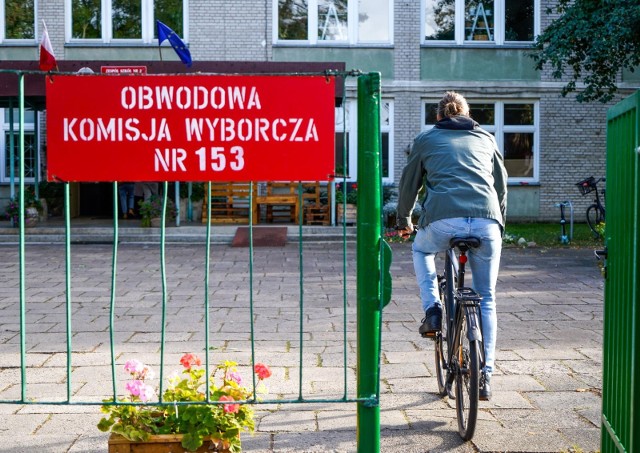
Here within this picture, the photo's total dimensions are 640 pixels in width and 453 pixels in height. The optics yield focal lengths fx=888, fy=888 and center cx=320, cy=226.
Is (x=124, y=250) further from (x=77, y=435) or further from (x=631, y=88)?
(x=631, y=88)

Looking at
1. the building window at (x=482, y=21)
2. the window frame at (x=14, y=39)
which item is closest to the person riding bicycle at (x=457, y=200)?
the building window at (x=482, y=21)

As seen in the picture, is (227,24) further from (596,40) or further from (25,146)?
(596,40)

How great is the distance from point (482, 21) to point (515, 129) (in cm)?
291

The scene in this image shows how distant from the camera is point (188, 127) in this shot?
12.0 ft

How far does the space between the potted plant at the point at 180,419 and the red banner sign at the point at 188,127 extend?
0.86m

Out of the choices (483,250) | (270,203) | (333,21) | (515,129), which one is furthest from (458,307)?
(515,129)

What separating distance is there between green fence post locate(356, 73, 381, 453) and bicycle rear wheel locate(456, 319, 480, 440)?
68 cm

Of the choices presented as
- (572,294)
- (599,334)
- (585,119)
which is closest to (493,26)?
(585,119)

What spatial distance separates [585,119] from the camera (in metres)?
22.8

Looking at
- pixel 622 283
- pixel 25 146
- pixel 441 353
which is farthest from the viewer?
pixel 25 146

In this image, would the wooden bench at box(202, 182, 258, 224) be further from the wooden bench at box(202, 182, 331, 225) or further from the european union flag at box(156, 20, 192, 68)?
the european union flag at box(156, 20, 192, 68)

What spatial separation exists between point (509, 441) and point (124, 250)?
12442 millimetres

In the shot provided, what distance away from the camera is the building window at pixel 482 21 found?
22.8 meters

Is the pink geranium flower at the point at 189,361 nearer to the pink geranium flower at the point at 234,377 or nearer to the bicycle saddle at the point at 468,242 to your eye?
the pink geranium flower at the point at 234,377
